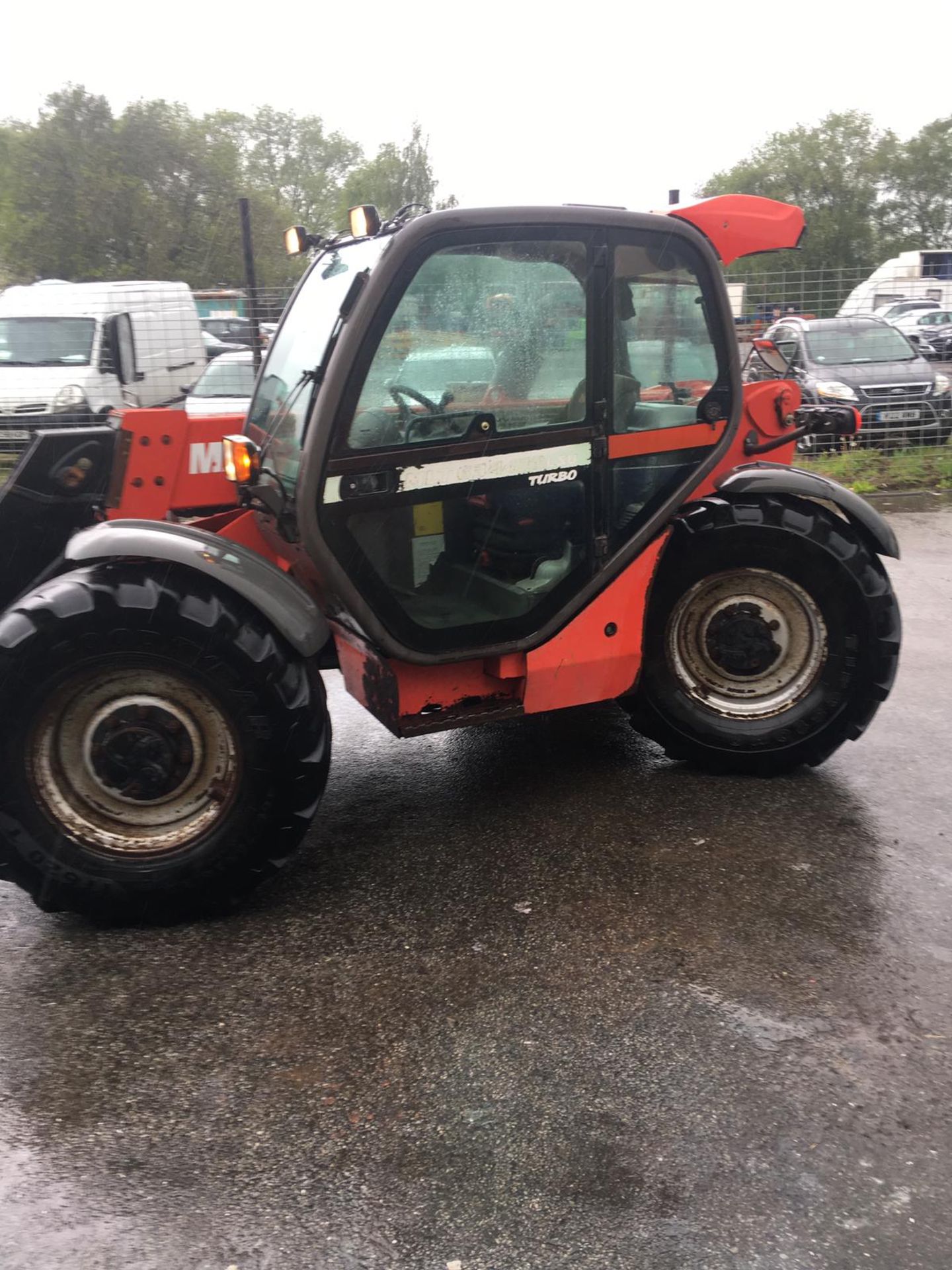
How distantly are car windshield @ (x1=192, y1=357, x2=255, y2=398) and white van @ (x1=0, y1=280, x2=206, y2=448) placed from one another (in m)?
0.45

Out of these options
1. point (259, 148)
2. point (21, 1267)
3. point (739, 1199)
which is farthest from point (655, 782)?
point (259, 148)

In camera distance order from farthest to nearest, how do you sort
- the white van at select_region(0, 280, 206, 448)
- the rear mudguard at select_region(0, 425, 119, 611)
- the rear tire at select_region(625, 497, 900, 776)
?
the white van at select_region(0, 280, 206, 448) < the rear tire at select_region(625, 497, 900, 776) < the rear mudguard at select_region(0, 425, 119, 611)

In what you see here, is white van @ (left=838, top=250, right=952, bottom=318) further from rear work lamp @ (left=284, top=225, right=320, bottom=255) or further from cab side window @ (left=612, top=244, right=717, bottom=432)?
rear work lamp @ (left=284, top=225, right=320, bottom=255)

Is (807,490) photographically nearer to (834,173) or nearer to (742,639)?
(742,639)

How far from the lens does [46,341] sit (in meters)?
12.0

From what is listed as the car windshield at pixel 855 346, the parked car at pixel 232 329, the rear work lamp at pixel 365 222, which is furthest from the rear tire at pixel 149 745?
the car windshield at pixel 855 346

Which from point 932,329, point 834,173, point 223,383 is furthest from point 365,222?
point 834,173

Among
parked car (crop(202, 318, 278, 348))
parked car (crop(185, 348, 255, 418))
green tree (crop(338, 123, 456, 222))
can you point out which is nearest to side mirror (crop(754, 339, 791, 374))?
parked car (crop(202, 318, 278, 348))

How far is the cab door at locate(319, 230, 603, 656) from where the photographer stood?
10.6ft

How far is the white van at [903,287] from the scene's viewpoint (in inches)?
526

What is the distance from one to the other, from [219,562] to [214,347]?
14652 mm

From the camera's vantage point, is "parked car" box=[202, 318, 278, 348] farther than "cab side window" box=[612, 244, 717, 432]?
Yes

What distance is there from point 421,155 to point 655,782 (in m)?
32.5

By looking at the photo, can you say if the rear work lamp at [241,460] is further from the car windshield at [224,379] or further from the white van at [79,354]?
the car windshield at [224,379]
